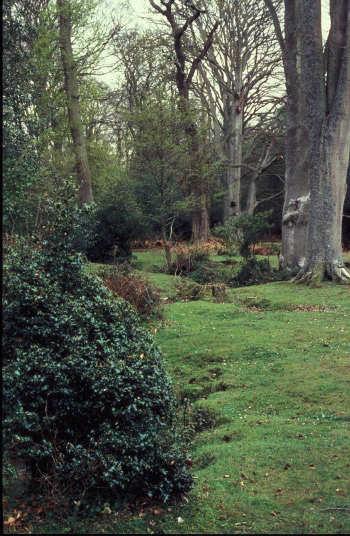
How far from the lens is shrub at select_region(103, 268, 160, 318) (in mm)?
12586

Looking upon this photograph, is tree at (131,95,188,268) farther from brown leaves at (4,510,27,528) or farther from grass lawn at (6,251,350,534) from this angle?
brown leaves at (4,510,27,528)

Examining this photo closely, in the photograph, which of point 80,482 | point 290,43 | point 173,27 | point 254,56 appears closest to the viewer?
point 80,482

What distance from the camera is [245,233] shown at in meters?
21.2

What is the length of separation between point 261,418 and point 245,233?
48.8 feet

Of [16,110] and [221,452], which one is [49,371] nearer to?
[221,452]

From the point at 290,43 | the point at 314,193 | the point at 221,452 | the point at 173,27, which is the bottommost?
the point at 221,452

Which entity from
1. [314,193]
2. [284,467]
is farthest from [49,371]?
[314,193]

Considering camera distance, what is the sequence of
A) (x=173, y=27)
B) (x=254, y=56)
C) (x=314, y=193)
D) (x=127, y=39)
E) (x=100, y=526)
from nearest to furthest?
(x=100, y=526)
(x=314, y=193)
(x=173, y=27)
(x=254, y=56)
(x=127, y=39)

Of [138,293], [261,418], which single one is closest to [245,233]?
[138,293]

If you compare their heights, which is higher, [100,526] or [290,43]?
[290,43]

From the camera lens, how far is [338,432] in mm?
6062

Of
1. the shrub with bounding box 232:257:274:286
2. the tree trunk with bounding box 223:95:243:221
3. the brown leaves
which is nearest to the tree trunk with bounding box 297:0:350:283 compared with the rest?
Answer: the shrub with bounding box 232:257:274:286

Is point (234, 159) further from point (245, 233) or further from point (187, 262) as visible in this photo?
point (187, 262)

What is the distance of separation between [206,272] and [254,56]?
57.7 ft
